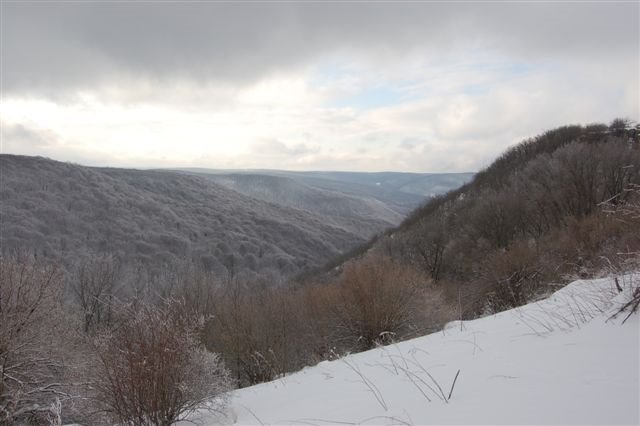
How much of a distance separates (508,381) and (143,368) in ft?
14.8

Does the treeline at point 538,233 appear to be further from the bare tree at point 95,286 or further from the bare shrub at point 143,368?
the bare tree at point 95,286

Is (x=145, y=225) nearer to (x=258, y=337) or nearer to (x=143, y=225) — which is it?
(x=143, y=225)

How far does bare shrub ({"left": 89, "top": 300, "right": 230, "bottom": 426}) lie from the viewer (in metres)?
5.84

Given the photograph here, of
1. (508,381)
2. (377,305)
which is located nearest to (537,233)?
(377,305)

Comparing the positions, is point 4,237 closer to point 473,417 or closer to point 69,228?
point 69,228

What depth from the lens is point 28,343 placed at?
29.6ft

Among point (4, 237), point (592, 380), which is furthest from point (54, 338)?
point (4, 237)

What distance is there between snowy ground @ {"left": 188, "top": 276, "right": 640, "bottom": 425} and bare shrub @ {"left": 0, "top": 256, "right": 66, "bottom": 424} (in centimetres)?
536

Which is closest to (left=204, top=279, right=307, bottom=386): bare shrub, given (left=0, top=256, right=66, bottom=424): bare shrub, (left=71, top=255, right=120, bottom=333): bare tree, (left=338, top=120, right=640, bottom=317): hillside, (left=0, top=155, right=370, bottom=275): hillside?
(left=338, top=120, right=640, bottom=317): hillside

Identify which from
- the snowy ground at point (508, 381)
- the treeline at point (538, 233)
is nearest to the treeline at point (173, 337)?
the snowy ground at point (508, 381)

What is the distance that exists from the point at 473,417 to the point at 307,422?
65.5 inches

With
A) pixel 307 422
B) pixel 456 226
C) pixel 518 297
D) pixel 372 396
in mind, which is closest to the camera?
pixel 307 422

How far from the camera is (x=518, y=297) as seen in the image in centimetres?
1335

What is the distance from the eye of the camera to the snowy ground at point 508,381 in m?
2.98
